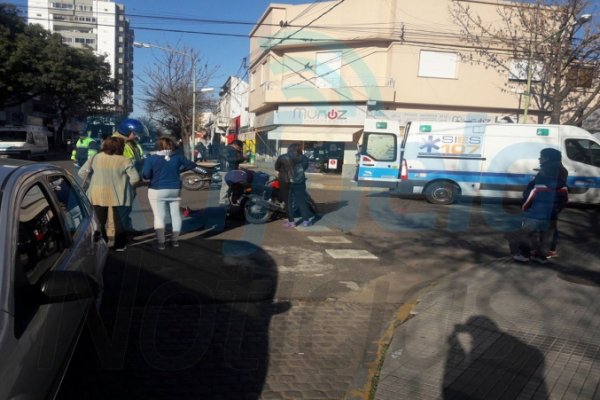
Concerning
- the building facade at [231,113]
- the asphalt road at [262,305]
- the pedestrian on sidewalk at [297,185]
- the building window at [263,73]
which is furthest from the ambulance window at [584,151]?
the building facade at [231,113]

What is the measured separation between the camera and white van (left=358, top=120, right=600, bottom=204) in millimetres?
13219

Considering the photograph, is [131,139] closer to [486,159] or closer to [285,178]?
[285,178]

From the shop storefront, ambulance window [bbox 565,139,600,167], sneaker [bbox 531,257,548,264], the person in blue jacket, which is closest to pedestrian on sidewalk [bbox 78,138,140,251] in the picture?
the person in blue jacket

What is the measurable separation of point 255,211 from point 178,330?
17.1 ft

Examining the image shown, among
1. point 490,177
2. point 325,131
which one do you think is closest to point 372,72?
point 325,131

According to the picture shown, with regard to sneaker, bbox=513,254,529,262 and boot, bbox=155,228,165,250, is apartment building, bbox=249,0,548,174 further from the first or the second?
sneaker, bbox=513,254,529,262

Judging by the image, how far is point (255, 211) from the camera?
9.48 metres

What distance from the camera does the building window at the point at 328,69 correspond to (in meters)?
23.9

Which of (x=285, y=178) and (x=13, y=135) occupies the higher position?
(x=13, y=135)

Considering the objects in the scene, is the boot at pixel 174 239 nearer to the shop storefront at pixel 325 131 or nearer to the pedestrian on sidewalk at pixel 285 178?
the pedestrian on sidewalk at pixel 285 178

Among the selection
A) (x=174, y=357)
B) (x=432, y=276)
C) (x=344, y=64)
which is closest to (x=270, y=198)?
(x=432, y=276)

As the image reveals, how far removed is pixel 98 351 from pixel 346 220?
718cm

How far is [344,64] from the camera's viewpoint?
→ 78.0 ft

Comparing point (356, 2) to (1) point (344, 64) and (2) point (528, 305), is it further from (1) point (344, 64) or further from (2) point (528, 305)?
(2) point (528, 305)
